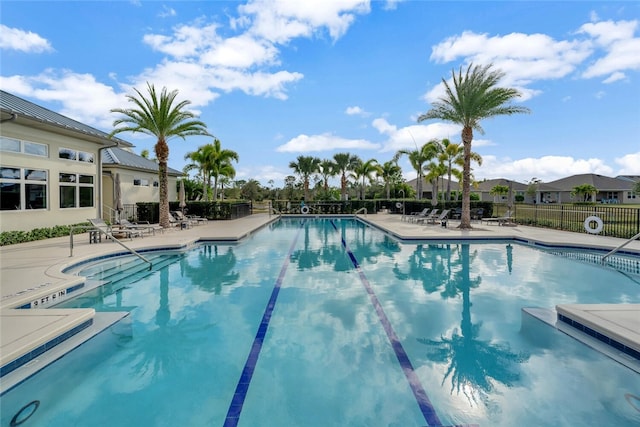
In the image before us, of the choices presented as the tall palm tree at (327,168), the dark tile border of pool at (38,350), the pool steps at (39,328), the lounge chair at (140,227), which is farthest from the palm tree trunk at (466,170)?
the tall palm tree at (327,168)

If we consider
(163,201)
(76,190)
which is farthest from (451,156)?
(76,190)

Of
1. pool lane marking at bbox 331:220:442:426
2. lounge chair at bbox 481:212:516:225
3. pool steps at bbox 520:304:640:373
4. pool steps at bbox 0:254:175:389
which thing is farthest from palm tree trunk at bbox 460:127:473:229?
pool steps at bbox 0:254:175:389

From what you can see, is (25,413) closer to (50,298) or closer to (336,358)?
(336,358)

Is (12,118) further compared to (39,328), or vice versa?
(12,118)

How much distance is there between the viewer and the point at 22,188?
12352mm

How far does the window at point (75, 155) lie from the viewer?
14383 millimetres

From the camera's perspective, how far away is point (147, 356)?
418 centimetres

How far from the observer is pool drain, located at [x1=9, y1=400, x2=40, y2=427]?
2923 mm

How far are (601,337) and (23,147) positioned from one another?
1689cm

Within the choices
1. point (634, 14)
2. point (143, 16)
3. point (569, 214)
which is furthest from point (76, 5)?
point (569, 214)

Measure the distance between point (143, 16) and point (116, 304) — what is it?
12001mm

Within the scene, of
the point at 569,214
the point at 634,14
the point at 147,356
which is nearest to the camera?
the point at 147,356

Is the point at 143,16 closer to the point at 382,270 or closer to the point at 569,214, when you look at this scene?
the point at 382,270

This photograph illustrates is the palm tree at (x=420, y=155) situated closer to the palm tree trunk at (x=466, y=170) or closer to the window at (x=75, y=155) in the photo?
the palm tree trunk at (x=466, y=170)
